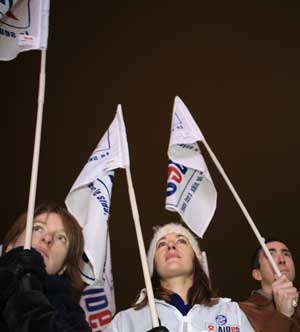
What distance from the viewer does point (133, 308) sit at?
8.39 feet

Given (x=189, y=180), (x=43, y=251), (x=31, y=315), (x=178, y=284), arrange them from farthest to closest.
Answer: (x=189, y=180)
(x=178, y=284)
(x=43, y=251)
(x=31, y=315)

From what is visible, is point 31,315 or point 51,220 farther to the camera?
point 51,220

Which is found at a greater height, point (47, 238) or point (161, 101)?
point (161, 101)

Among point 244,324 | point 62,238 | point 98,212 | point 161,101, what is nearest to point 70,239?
point 62,238

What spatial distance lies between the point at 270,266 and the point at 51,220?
4.18 feet

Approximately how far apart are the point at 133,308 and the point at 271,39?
7.44 feet

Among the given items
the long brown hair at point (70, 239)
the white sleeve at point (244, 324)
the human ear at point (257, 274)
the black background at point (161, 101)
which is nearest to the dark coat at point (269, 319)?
the white sleeve at point (244, 324)

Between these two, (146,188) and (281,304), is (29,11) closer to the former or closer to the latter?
(281,304)

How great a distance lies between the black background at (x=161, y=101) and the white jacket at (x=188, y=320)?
208cm

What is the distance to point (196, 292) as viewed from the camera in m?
2.64

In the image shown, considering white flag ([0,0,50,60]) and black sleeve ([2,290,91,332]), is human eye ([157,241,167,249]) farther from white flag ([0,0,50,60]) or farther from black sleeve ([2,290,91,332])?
black sleeve ([2,290,91,332])

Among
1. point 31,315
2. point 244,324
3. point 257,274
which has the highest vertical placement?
point 31,315

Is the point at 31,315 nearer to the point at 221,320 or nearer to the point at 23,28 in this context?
the point at 221,320

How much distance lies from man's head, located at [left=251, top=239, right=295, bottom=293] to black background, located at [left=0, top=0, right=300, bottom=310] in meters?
1.35
